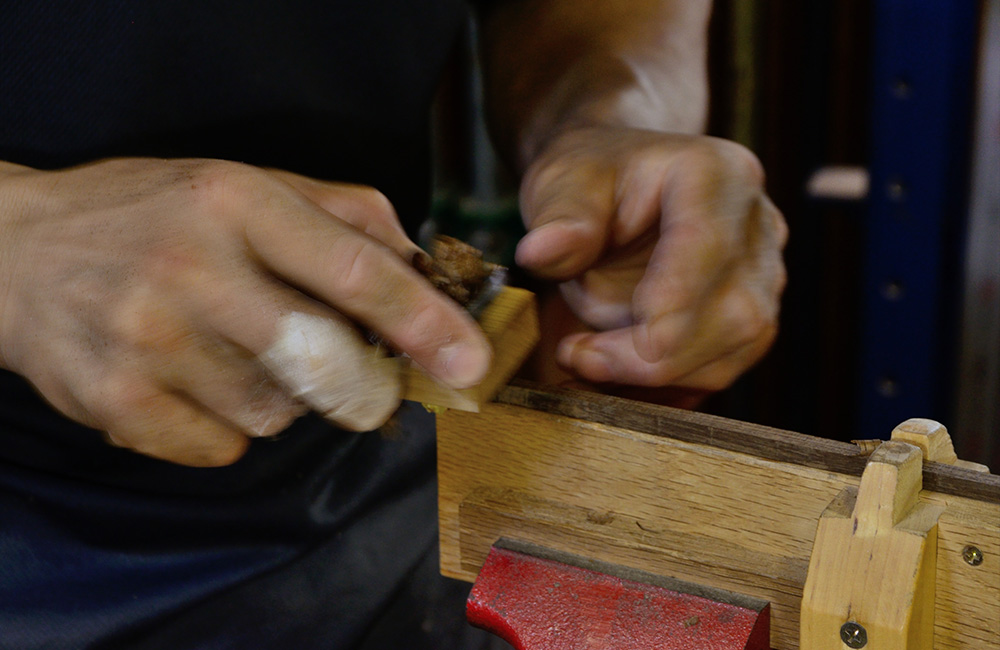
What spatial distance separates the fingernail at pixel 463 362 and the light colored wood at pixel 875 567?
257mm

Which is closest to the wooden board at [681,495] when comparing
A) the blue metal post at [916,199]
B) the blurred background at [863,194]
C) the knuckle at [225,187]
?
the knuckle at [225,187]

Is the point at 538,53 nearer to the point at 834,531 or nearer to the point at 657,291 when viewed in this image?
the point at 657,291

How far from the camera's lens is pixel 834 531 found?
611 millimetres

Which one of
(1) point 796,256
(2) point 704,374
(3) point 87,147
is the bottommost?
(1) point 796,256

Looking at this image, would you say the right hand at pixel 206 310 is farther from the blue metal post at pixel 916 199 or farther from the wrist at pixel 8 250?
the blue metal post at pixel 916 199

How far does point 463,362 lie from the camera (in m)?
0.66

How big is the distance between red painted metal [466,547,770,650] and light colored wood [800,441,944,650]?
0.29ft

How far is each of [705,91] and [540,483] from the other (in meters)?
0.92

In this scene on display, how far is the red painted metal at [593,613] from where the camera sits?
69cm

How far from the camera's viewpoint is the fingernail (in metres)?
0.66

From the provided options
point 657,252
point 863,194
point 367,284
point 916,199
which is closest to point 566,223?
point 657,252

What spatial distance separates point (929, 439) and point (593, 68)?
85 cm

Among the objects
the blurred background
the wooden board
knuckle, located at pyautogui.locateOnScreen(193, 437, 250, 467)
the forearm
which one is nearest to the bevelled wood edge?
the wooden board

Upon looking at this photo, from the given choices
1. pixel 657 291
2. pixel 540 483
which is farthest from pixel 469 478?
pixel 657 291
